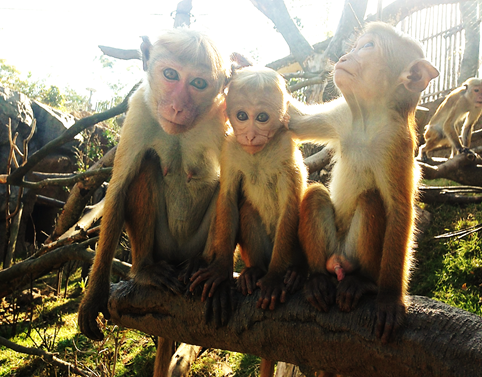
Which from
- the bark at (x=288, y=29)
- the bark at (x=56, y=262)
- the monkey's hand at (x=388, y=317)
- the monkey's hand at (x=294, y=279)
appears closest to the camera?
the monkey's hand at (x=388, y=317)

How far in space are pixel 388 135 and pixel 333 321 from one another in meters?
1.50

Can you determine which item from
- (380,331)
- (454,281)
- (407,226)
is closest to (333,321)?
(380,331)

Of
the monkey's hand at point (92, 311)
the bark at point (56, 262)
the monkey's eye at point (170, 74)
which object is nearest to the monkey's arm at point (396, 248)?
the monkey's eye at point (170, 74)

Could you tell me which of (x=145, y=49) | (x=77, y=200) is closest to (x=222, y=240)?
(x=145, y=49)

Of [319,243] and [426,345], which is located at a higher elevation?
[319,243]

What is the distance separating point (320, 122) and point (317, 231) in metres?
1.05

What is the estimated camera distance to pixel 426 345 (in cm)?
227

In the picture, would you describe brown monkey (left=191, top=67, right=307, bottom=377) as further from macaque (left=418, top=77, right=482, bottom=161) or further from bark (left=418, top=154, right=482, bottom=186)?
macaque (left=418, top=77, right=482, bottom=161)

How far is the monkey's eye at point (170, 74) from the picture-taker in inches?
141

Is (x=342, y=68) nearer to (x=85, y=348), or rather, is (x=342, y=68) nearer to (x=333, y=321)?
(x=333, y=321)

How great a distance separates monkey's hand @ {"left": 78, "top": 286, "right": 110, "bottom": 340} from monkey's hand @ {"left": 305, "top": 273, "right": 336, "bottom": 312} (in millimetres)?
1783

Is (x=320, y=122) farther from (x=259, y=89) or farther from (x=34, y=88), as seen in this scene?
(x=34, y=88)

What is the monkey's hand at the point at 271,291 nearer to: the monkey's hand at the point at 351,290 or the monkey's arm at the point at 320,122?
the monkey's hand at the point at 351,290

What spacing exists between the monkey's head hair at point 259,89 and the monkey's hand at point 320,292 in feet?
4.64
